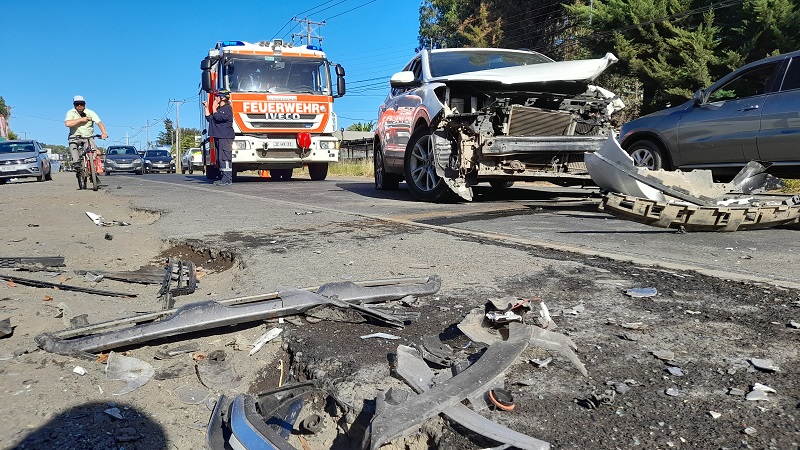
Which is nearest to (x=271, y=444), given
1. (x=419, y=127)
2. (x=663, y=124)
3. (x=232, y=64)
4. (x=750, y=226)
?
(x=750, y=226)

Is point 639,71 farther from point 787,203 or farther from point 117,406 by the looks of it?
point 117,406

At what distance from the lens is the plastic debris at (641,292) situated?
2760 millimetres

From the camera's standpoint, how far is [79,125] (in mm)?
11367

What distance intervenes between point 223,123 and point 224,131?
17 centimetres

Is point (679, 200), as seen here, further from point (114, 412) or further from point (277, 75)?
point (277, 75)

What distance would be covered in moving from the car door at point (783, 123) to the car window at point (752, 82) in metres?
0.18

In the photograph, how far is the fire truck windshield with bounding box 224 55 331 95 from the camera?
44.2ft

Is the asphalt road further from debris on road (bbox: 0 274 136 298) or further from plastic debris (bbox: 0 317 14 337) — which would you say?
plastic debris (bbox: 0 317 14 337)

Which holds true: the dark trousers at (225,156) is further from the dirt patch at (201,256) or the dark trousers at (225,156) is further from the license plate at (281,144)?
the dirt patch at (201,256)

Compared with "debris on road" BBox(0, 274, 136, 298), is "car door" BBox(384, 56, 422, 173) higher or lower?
higher

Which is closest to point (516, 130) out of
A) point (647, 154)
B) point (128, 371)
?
point (647, 154)

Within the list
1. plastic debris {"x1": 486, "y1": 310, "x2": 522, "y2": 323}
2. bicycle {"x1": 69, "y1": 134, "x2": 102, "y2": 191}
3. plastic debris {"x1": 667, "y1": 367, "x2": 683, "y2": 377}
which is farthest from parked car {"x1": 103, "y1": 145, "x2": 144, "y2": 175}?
plastic debris {"x1": 667, "y1": 367, "x2": 683, "y2": 377}

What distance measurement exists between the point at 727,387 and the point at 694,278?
1431 mm

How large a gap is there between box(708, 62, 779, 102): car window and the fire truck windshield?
937 cm
